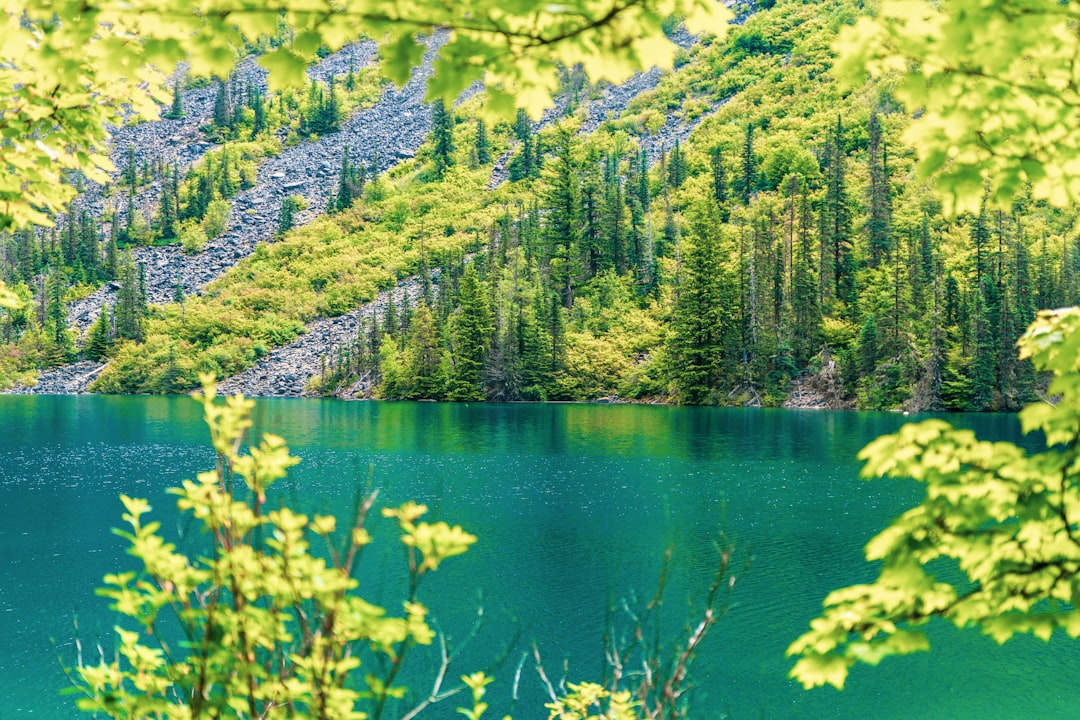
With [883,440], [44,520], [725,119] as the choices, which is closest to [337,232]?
[725,119]

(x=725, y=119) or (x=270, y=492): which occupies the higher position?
(x=725, y=119)

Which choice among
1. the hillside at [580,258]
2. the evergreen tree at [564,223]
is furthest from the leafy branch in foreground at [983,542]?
the evergreen tree at [564,223]

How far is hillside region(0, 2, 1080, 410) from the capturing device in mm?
62125

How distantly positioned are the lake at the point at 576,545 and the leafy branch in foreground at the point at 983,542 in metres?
0.71

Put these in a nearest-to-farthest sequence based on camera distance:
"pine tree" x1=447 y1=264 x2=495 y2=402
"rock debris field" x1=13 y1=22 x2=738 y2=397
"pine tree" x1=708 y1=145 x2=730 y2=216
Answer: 1. "pine tree" x1=447 y1=264 x2=495 y2=402
2. "pine tree" x1=708 y1=145 x2=730 y2=216
3. "rock debris field" x1=13 y1=22 x2=738 y2=397

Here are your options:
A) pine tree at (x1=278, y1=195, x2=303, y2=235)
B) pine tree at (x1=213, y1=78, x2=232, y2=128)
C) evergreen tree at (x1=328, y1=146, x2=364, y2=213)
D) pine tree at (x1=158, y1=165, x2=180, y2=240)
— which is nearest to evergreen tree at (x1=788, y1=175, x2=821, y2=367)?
evergreen tree at (x1=328, y1=146, x2=364, y2=213)

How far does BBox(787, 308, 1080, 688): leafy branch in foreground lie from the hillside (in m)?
57.6

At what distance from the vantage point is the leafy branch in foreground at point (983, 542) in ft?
8.53

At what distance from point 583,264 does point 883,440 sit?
83182mm

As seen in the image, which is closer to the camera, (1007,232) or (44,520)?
(44,520)

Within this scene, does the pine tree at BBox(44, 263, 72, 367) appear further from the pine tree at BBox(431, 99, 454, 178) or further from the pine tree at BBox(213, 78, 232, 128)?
the pine tree at BBox(431, 99, 454, 178)

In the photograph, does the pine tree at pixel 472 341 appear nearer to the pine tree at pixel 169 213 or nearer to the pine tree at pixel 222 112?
the pine tree at pixel 169 213

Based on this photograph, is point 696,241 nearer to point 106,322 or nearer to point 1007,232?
point 1007,232

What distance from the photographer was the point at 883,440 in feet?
9.34
